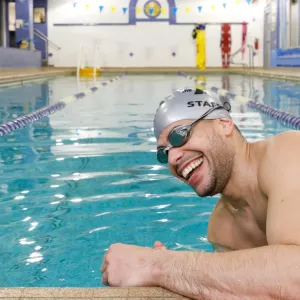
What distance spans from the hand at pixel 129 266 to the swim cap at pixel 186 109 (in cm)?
46

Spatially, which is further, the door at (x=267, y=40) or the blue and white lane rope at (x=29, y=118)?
the door at (x=267, y=40)

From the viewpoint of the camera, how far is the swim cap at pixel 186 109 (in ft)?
5.92

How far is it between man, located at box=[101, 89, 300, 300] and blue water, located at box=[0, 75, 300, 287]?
73 centimetres

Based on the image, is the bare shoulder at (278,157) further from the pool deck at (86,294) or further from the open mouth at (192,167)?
the pool deck at (86,294)

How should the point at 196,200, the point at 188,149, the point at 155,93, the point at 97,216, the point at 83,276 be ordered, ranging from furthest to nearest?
1. the point at 155,93
2. the point at 196,200
3. the point at 97,216
4. the point at 83,276
5. the point at 188,149

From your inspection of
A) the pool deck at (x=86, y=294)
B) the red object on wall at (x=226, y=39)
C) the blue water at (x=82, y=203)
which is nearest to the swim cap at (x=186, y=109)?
the pool deck at (x=86, y=294)

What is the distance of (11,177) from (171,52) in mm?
21167

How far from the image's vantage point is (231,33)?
78.3 feet

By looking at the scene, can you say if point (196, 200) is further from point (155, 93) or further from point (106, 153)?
point (155, 93)

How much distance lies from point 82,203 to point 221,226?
3.99ft

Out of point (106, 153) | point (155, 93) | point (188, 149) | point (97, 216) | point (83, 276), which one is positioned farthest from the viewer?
point (155, 93)

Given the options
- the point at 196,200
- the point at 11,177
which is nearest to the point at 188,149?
the point at 196,200

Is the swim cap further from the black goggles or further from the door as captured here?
the door

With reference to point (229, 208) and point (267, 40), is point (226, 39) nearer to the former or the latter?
point (267, 40)
